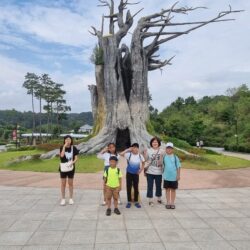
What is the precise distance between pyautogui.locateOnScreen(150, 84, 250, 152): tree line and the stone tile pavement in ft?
103

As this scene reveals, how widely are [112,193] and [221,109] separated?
63580 millimetres

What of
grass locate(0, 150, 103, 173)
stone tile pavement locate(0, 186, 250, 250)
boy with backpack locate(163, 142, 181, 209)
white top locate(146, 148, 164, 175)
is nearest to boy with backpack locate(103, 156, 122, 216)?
stone tile pavement locate(0, 186, 250, 250)

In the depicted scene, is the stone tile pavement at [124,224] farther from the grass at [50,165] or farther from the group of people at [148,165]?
the grass at [50,165]

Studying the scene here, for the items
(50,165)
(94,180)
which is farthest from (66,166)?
(50,165)

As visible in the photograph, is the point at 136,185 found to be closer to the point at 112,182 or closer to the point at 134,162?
the point at 134,162

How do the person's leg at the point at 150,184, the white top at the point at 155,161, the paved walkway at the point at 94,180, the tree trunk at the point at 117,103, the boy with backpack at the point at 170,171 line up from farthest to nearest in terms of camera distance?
the tree trunk at the point at 117,103 < the paved walkway at the point at 94,180 < the person's leg at the point at 150,184 < the white top at the point at 155,161 < the boy with backpack at the point at 170,171

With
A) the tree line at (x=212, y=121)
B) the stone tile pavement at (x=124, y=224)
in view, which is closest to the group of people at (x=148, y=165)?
the stone tile pavement at (x=124, y=224)

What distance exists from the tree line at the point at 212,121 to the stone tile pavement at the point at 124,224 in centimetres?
3143

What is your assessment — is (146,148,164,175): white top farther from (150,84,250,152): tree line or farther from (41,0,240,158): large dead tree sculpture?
(150,84,250,152): tree line

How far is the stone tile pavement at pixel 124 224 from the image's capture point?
18.8 ft

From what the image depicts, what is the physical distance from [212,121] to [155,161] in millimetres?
58961

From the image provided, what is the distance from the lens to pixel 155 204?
8898 mm

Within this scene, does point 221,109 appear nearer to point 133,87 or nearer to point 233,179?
point 133,87

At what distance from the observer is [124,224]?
6.92 metres
